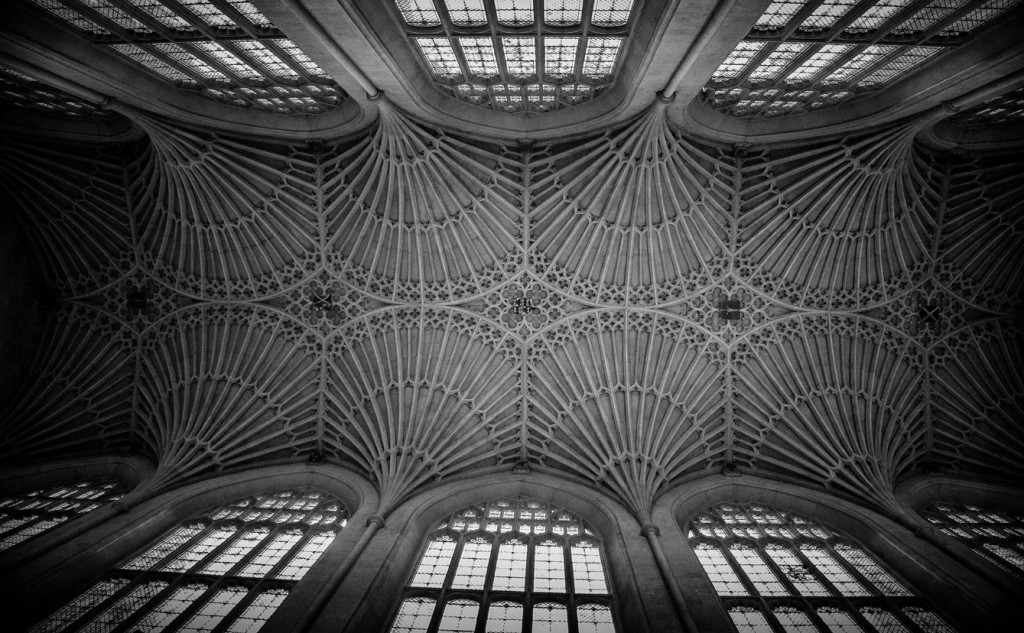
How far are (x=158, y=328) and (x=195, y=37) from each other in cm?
916

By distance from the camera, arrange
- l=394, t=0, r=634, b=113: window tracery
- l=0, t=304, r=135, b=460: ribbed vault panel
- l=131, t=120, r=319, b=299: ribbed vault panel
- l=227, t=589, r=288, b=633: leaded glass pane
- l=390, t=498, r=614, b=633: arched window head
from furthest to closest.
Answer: l=0, t=304, r=135, b=460: ribbed vault panel → l=131, t=120, r=319, b=299: ribbed vault panel → l=394, t=0, r=634, b=113: window tracery → l=390, t=498, r=614, b=633: arched window head → l=227, t=589, r=288, b=633: leaded glass pane

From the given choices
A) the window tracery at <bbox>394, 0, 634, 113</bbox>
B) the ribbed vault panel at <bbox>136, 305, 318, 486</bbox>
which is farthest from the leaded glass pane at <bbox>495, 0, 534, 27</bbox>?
the ribbed vault panel at <bbox>136, 305, 318, 486</bbox>

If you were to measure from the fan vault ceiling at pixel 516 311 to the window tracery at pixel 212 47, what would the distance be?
1587mm

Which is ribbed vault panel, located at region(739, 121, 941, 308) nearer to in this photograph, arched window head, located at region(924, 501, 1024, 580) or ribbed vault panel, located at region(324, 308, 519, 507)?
arched window head, located at region(924, 501, 1024, 580)

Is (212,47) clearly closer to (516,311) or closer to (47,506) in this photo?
(516,311)

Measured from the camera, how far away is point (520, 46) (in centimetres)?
1045

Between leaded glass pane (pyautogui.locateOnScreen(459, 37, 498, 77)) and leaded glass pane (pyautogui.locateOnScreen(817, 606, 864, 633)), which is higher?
leaded glass pane (pyautogui.locateOnScreen(459, 37, 498, 77))

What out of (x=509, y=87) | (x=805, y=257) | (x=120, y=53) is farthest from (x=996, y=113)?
(x=120, y=53)

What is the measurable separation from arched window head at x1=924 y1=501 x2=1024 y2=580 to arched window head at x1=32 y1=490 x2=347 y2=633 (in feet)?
47.5

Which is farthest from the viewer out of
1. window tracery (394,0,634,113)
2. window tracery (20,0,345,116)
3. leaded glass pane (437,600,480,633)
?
window tracery (394,0,634,113)

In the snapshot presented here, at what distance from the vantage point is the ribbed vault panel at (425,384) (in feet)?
48.2

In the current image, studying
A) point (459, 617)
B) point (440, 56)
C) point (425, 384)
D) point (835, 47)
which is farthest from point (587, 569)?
point (835, 47)

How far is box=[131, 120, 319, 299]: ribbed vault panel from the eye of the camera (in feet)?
44.6

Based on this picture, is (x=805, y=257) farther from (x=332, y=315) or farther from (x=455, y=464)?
(x=332, y=315)
